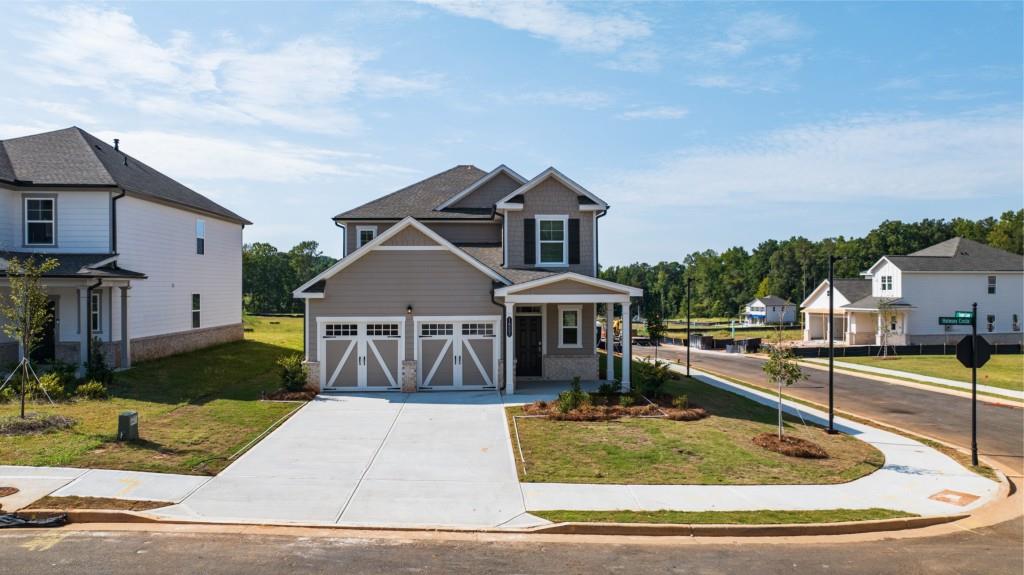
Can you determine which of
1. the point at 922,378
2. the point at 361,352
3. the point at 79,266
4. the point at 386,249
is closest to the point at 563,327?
the point at 386,249

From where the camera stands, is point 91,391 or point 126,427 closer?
point 126,427

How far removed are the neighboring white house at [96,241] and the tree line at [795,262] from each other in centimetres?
6824

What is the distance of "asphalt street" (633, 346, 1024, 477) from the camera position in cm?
1572

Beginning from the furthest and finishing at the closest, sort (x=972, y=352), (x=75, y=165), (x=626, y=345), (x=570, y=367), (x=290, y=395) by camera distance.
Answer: (x=75, y=165), (x=570, y=367), (x=626, y=345), (x=290, y=395), (x=972, y=352)

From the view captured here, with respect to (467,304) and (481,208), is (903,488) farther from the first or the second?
(481,208)

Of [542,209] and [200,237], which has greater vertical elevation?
[542,209]

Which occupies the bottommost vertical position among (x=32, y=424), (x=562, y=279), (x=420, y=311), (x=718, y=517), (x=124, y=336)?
(x=718, y=517)

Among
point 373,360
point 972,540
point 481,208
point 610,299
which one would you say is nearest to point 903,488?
point 972,540

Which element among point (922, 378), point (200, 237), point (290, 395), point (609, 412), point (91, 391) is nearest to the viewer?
point (609, 412)

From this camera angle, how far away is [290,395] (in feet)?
60.5

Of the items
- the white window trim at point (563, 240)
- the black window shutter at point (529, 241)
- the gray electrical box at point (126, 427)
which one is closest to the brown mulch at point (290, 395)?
the gray electrical box at point (126, 427)

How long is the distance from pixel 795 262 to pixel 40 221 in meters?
104

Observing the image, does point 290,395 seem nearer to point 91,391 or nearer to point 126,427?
point 91,391

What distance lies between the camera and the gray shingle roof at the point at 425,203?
2608cm
